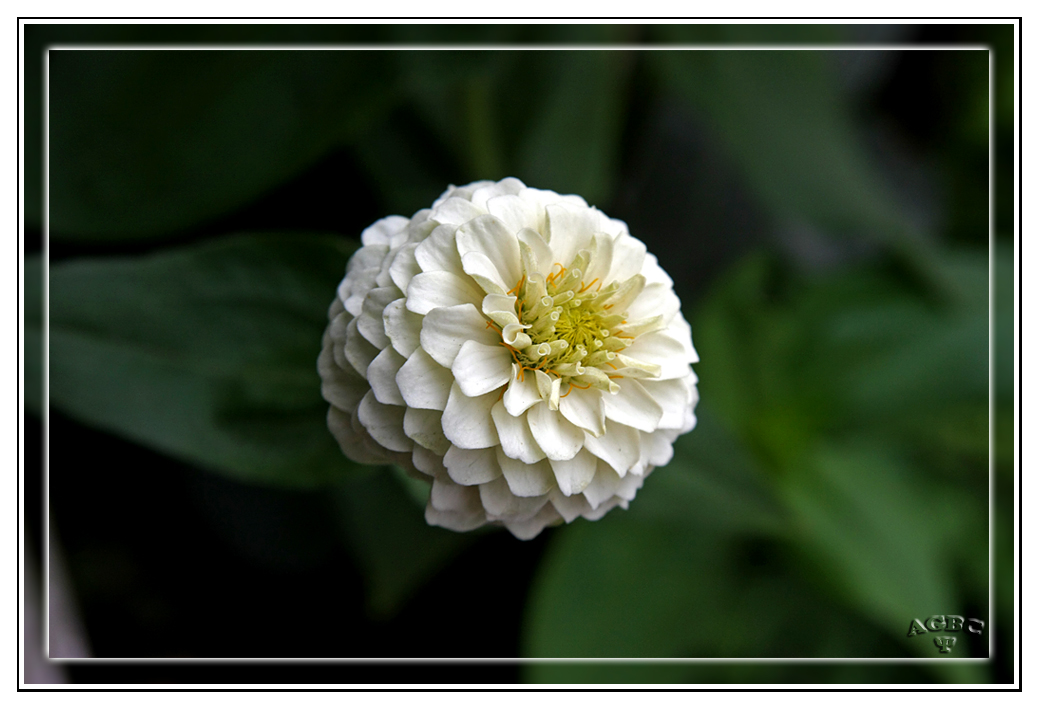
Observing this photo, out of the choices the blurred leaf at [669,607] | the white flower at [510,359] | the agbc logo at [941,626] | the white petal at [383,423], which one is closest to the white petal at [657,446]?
the white flower at [510,359]

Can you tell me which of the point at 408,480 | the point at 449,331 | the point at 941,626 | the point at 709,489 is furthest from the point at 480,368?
the point at 941,626

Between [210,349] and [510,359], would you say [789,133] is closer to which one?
[510,359]

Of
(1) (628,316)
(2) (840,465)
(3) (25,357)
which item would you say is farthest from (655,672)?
(3) (25,357)

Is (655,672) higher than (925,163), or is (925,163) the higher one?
(925,163)

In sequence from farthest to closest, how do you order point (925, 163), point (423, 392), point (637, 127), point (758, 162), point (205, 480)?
1. point (925, 163)
2. point (637, 127)
3. point (758, 162)
4. point (205, 480)
5. point (423, 392)

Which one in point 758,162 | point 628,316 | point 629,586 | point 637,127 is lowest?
point 629,586

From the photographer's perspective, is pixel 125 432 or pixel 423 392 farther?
pixel 125 432

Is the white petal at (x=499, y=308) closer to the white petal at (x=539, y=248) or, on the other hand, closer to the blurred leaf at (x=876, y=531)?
the white petal at (x=539, y=248)

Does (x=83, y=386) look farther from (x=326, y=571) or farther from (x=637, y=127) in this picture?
(x=637, y=127)
